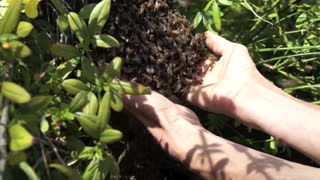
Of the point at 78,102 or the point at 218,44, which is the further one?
the point at 218,44

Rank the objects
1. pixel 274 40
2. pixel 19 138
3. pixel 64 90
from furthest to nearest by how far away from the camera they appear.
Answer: pixel 274 40 → pixel 64 90 → pixel 19 138

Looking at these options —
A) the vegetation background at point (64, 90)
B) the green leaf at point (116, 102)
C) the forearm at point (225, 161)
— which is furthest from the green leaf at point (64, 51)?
the forearm at point (225, 161)

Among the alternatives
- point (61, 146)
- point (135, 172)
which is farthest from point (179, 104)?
point (61, 146)

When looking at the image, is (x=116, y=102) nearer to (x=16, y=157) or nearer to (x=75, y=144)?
(x=75, y=144)

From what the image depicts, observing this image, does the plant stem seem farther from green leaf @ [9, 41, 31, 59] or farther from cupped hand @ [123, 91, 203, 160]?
cupped hand @ [123, 91, 203, 160]

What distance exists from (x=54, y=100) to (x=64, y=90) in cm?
10

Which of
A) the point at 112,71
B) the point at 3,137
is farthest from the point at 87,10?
the point at 3,137

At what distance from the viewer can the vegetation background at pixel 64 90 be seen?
77 cm

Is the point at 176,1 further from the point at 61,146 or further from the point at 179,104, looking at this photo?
the point at 61,146

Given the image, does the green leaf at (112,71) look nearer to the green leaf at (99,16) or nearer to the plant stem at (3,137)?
the green leaf at (99,16)

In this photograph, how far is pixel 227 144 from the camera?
121 centimetres

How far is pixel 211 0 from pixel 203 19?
52 millimetres

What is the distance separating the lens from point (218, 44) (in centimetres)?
142

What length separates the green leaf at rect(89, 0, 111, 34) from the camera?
0.98 meters
